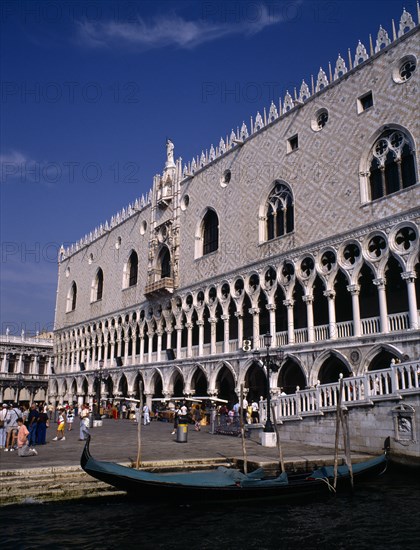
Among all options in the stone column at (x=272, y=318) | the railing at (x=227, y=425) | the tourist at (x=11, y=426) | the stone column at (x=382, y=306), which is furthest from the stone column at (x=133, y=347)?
the stone column at (x=382, y=306)

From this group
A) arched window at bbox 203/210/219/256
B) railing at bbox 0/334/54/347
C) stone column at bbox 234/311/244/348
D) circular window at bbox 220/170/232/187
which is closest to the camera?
stone column at bbox 234/311/244/348

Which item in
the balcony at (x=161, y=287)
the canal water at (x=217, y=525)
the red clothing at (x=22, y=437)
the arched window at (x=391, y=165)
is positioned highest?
the arched window at (x=391, y=165)

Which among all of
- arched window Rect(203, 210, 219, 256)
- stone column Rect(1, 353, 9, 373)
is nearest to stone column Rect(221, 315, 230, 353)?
arched window Rect(203, 210, 219, 256)

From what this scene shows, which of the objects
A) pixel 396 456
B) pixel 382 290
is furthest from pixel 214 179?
pixel 396 456

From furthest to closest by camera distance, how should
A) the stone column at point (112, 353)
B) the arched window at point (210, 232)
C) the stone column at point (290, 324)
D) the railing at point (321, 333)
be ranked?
the stone column at point (112, 353)
the arched window at point (210, 232)
the stone column at point (290, 324)
the railing at point (321, 333)

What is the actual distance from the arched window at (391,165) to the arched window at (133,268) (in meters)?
17.4

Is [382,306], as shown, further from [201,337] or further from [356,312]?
[201,337]

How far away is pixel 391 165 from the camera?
15.1 m

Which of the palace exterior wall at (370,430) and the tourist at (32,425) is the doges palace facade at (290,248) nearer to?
the palace exterior wall at (370,430)

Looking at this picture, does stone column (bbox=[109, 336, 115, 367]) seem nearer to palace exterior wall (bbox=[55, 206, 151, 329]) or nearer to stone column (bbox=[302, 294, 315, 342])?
palace exterior wall (bbox=[55, 206, 151, 329])

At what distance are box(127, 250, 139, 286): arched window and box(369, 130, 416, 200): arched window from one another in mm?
17434

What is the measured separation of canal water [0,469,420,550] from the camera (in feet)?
20.0

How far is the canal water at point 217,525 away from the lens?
6.11 m

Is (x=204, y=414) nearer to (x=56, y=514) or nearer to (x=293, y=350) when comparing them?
(x=293, y=350)
